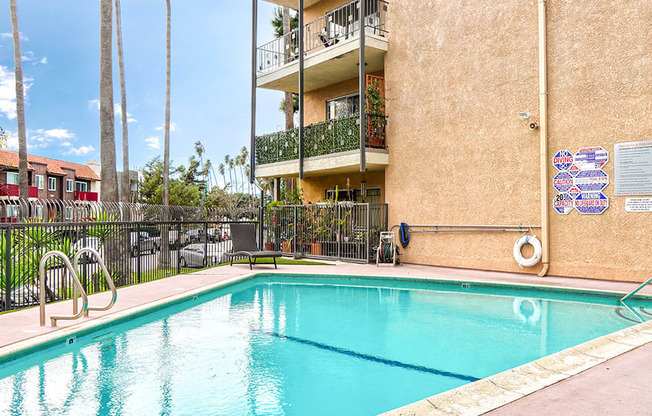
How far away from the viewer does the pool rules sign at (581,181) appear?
31.4ft

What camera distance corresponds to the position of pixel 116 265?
964 centimetres

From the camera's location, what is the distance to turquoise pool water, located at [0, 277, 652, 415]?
411cm

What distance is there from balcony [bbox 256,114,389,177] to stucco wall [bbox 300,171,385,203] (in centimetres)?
77

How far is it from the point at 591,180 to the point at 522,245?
2.08 meters

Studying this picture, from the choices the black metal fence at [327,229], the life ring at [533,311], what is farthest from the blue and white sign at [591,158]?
the black metal fence at [327,229]

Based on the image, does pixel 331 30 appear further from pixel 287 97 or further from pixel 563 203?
pixel 563 203

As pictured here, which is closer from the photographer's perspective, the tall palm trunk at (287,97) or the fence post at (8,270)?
the fence post at (8,270)

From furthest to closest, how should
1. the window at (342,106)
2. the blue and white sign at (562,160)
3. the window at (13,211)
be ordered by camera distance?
the window at (342,106) < the blue and white sign at (562,160) < the window at (13,211)

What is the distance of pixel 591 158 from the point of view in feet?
31.7

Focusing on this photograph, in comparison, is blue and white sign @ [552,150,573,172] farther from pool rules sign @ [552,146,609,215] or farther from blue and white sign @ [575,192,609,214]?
blue and white sign @ [575,192,609,214]

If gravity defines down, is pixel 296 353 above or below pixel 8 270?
below

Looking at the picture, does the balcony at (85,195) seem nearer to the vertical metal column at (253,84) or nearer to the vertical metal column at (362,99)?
the vertical metal column at (253,84)

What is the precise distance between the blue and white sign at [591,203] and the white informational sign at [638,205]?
1.23 feet

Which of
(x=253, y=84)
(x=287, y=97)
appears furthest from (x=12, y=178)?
(x=253, y=84)
